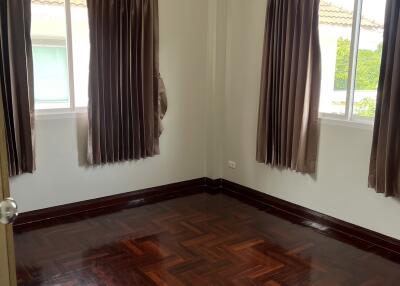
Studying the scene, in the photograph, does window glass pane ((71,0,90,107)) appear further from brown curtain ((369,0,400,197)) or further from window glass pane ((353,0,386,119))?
brown curtain ((369,0,400,197))

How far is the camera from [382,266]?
113 inches

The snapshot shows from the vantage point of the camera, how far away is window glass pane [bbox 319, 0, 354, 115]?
3.31 meters

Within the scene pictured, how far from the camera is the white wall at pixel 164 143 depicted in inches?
140

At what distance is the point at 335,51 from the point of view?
11.1 feet

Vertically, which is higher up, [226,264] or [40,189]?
[40,189]

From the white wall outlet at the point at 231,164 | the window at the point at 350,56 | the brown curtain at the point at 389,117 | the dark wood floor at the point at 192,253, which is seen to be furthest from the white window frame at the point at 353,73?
the white wall outlet at the point at 231,164

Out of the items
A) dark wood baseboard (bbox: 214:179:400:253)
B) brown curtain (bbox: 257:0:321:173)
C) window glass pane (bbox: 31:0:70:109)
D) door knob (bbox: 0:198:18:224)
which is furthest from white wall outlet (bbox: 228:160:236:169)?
door knob (bbox: 0:198:18:224)

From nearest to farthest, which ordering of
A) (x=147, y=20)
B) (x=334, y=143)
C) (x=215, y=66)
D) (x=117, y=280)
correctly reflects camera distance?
(x=117, y=280) < (x=334, y=143) < (x=147, y=20) < (x=215, y=66)

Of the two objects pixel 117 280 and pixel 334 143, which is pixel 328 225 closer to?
pixel 334 143

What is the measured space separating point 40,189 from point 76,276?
46.3 inches

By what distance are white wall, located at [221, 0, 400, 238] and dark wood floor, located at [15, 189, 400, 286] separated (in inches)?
11.1

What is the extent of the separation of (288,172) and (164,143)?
1.37m

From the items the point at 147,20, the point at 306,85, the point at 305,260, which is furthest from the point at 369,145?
the point at 147,20

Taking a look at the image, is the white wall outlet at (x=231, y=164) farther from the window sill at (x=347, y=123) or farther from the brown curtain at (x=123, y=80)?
the window sill at (x=347, y=123)
